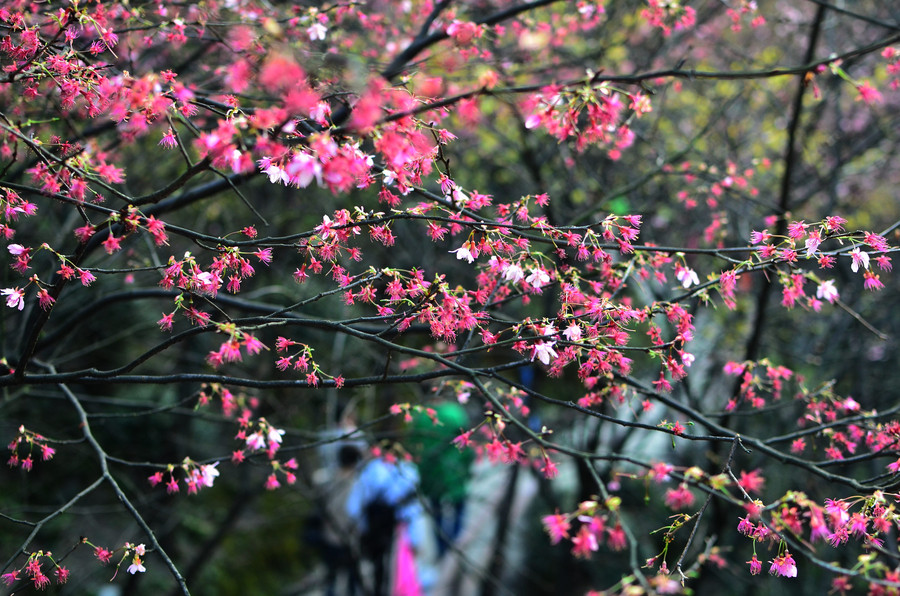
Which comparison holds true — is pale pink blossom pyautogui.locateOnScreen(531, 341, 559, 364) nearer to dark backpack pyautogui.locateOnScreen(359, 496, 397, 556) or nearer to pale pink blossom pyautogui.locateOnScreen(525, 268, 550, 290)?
pale pink blossom pyautogui.locateOnScreen(525, 268, 550, 290)

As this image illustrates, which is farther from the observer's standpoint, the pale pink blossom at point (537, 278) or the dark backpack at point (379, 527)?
the dark backpack at point (379, 527)

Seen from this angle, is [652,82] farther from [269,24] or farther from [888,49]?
[269,24]

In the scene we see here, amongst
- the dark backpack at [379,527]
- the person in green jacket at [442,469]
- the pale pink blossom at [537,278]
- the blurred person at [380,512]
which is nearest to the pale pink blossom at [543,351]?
the pale pink blossom at [537,278]

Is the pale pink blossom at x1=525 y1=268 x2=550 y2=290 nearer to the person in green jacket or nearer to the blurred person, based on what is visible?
the person in green jacket

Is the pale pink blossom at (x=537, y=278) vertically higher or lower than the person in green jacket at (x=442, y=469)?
higher

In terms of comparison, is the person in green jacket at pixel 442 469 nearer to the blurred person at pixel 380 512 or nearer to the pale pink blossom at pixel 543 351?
the blurred person at pixel 380 512

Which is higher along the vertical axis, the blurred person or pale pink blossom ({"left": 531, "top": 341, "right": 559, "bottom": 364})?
pale pink blossom ({"left": 531, "top": 341, "right": 559, "bottom": 364})

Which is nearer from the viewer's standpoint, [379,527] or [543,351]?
[543,351]

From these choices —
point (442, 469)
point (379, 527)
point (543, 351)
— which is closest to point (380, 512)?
point (379, 527)

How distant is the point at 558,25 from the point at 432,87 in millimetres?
4462

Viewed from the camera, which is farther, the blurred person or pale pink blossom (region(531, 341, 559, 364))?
the blurred person

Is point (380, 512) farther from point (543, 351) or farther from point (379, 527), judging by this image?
point (543, 351)

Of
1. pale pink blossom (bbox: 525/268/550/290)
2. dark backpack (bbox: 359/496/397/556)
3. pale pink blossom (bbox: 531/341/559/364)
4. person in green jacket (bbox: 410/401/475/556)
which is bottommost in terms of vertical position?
dark backpack (bbox: 359/496/397/556)

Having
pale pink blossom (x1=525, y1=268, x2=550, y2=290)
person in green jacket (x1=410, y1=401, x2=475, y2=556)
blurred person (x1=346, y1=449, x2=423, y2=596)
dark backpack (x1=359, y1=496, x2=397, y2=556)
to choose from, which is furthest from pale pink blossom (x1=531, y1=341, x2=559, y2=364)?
dark backpack (x1=359, y1=496, x2=397, y2=556)
